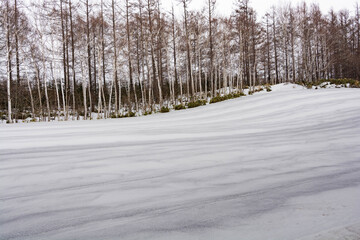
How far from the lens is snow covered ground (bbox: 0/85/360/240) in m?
0.80

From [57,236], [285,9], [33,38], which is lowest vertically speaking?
[57,236]

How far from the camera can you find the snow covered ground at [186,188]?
2.64 ft

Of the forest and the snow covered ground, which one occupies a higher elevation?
the forest

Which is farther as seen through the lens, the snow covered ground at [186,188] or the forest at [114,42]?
Result: the forest at [114,42]

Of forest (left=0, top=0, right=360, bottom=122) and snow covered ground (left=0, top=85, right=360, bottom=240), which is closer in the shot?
snow covered ground (left=0, top=85, right=360, bottom=240)

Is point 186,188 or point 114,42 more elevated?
point 114,42

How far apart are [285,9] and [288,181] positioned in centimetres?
2551

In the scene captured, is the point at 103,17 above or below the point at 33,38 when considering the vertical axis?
above

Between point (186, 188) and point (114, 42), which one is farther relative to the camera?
point (114, 42)

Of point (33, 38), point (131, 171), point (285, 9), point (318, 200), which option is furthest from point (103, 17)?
point (285, 9)

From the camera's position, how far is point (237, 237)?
2.42 feet

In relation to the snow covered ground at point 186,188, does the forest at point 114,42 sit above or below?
above

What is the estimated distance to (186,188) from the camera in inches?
47.6

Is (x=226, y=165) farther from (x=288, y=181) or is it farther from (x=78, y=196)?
(x=78, y=196)
